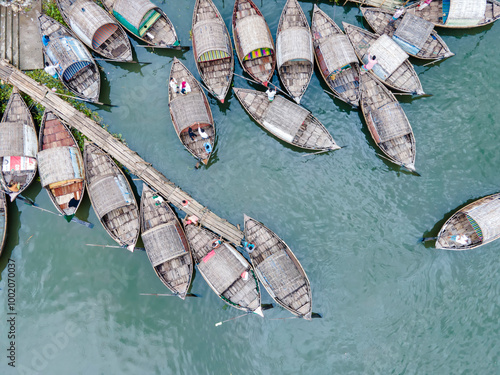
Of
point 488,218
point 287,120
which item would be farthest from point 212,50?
point 488,218

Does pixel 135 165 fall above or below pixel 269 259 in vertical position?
above

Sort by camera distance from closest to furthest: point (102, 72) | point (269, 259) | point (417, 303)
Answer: point (269, 259)
point (417, 303)
point (102, 72)

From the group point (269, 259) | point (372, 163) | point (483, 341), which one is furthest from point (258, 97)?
point (483, 341)

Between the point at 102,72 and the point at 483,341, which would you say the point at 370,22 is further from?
the point at 483,341

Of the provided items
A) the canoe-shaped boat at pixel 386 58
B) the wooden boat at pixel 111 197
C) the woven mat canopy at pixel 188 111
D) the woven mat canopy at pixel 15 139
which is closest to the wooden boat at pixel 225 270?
the wooden boat at pixel 111 197

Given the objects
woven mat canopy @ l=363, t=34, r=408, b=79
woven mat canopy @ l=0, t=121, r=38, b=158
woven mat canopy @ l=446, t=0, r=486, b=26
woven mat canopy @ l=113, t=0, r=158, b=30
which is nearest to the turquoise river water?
woven mat canopy @ l=446, t=0, r=486, b=26

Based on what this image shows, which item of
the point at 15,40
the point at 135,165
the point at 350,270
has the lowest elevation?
the point at 350,270

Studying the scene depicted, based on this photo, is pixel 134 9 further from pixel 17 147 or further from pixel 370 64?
pixel 370 64
